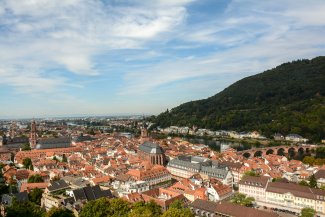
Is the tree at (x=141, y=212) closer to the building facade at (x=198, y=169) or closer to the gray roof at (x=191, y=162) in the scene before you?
the building facade at (x=198, y=169)

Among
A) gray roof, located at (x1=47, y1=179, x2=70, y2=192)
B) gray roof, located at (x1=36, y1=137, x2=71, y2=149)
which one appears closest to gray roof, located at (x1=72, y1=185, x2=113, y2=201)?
gray roof, located at (x1=47, y1=179, x2=70, y2=192)

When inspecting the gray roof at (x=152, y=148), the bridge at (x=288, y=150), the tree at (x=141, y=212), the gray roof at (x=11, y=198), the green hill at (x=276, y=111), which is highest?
the green hill at (x=276, y=111)

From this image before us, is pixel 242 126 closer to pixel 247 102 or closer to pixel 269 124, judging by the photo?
pixel 269 124

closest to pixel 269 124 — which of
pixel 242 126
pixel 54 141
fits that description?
pixel 242 126

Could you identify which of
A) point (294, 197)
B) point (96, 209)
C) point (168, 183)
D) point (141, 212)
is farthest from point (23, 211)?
point (294, 197)

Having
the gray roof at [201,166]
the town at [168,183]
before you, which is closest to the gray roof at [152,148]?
the town at [168,183]

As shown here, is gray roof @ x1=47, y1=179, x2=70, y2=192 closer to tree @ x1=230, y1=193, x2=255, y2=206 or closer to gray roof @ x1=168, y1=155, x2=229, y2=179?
tree @ x1=230, y1=193, x2=255, y2=206

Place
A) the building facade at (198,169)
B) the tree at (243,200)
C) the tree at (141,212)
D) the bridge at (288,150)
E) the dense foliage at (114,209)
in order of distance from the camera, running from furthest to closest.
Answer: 1. the bridge at (288,150)
2. the building facade at (198,169)
3. the tree at (243,200)
4. the dense foliage at (114,209)
5. the tree at (141,212)

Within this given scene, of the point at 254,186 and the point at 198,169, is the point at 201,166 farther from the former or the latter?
the point at 254,186
